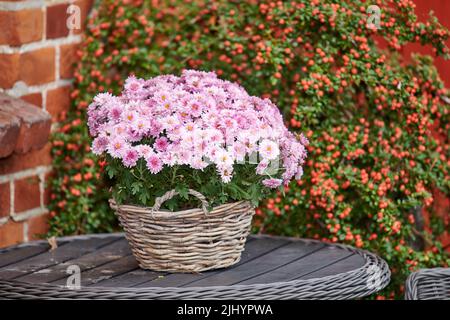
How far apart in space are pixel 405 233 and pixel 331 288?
111cm

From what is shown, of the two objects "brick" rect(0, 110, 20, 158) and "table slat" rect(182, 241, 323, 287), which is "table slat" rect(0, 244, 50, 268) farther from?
"table slat" rect(182, 241, 323, 287)

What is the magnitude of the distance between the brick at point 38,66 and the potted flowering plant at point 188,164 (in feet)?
2.68

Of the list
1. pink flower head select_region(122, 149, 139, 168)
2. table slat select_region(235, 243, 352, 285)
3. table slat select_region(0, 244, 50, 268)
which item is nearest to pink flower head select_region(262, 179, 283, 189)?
table slat select_region(235, 243, 352, 285)

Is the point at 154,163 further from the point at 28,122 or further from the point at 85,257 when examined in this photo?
the point at 28,122

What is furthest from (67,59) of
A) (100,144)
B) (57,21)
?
(100,144)

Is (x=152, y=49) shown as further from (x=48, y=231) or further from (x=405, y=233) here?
(x=405, y=233)

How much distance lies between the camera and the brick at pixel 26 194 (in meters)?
3.40

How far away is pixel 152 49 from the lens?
12.2 feet

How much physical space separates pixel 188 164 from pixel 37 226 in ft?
3.93

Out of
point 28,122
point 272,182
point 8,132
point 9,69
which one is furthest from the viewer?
point 9,69

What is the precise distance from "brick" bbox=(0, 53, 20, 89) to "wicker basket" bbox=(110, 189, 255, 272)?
2.95 ft

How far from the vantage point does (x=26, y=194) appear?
11.3 ft

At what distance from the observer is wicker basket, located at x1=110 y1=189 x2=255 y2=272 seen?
2525 mm

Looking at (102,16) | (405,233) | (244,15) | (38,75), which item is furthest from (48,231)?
(405,233)
